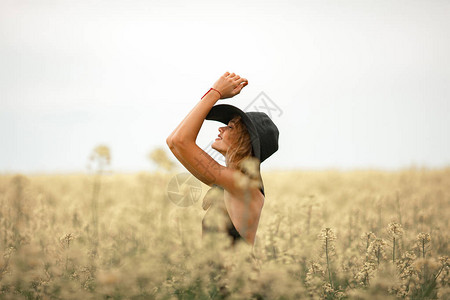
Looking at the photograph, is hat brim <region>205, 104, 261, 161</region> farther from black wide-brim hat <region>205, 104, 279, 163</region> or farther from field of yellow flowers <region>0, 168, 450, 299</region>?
field of yellow flowers <region>0, 168, 450, 299</region>

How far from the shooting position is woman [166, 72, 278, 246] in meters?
2.76

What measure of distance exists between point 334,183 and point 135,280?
13.4 m

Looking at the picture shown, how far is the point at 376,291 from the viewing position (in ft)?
7.23

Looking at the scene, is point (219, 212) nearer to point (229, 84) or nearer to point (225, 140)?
point (225, 140)

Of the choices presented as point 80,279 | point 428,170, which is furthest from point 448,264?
point 428,170

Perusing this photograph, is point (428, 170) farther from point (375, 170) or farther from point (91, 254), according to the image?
point (91, 254)

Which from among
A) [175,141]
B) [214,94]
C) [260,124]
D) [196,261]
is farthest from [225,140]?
[196,261]

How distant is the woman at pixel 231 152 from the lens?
276cm

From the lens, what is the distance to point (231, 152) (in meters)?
3.09

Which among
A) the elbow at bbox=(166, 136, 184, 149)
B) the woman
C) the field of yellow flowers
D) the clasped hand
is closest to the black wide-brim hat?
the woman

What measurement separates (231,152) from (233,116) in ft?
0.98

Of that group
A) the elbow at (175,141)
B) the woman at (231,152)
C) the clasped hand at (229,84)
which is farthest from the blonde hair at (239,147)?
the elbow at (175,141)

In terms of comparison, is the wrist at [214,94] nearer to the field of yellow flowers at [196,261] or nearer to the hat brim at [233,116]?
the hat brim at [233,116]

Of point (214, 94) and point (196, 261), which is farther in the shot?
point (214, 94)
